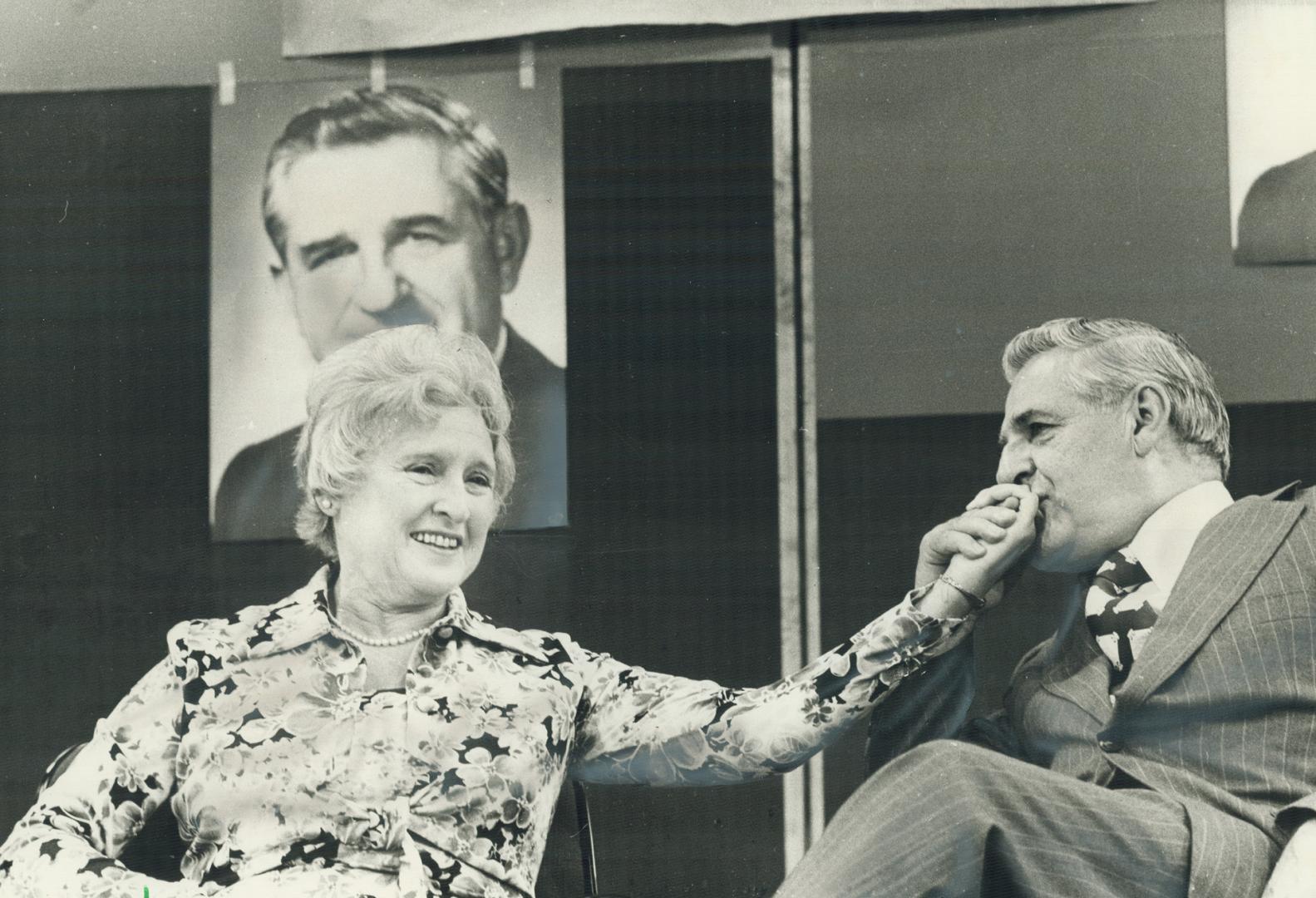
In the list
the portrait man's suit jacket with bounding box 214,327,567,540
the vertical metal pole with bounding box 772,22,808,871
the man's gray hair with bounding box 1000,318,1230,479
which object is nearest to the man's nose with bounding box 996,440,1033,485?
the man's gray hair with bounding box 1000,318,1230,479

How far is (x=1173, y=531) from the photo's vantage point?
2938 mm

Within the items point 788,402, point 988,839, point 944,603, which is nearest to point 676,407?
point 788,402

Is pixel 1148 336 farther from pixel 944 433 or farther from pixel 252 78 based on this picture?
pixel 252 78

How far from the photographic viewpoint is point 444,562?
10.3 feet

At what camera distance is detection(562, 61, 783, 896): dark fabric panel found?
10.5ft

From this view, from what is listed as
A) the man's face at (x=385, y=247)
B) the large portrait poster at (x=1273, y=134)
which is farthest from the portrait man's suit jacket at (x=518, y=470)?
the large portrait poster at (x=1273, y=134)

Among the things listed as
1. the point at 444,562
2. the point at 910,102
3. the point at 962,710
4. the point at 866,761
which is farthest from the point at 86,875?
the point at 910,102

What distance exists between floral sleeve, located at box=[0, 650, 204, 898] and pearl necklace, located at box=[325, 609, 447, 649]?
0.33m

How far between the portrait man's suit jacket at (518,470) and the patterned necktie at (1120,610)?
106 centimetres

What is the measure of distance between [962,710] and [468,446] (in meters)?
1.09

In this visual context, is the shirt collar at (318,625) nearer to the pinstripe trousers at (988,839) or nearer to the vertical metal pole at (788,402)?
the vertical metal pole at (788,402)

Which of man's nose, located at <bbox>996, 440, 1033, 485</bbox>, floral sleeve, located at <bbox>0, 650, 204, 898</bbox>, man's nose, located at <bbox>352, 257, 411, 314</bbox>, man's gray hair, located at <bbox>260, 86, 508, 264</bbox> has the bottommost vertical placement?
floral sleeve, located at <bbox>0, 650, 204, 898</bbox>

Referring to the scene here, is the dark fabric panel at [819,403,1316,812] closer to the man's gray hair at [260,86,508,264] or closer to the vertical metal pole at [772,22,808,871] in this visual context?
the vertical metal pole at [772,22,808,871]

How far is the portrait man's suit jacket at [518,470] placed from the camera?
326cm
